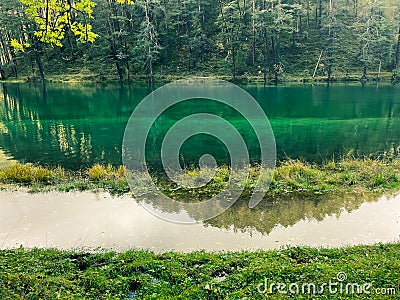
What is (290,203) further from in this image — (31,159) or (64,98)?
(64,98)

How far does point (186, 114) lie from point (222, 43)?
31.7 m

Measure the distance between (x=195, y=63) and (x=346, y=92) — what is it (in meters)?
24.0

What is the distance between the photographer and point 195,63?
186ft

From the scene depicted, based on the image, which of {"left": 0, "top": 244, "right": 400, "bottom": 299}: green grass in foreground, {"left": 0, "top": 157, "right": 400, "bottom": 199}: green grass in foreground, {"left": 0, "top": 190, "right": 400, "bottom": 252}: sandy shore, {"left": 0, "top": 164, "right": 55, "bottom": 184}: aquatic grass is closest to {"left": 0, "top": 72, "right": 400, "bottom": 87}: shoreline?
{"left": 0, "top": 157, "right": 400, "bottom": 199}: green grass in foreground

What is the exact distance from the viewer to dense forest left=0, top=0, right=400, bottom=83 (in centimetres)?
5156

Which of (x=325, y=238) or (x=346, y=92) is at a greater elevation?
(x=346, y=92)

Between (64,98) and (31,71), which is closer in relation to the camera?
(64,98)

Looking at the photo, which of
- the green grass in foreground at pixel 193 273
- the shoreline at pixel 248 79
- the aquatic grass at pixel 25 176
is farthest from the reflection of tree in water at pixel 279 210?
the shoreline at pixel 248 79

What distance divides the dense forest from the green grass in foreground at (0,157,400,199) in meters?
35.9

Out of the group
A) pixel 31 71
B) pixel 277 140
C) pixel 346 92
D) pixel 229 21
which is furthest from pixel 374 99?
pixel 31 71

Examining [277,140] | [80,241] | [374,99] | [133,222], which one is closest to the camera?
[80,241]

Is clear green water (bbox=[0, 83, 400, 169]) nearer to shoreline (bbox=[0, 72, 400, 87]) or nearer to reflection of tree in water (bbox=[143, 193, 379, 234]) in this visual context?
shoreline (bbox=[0, 72, 400, 87])

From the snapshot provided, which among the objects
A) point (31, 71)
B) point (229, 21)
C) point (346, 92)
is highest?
point (229, 21)

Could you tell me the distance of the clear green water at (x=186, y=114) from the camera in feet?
66.7
